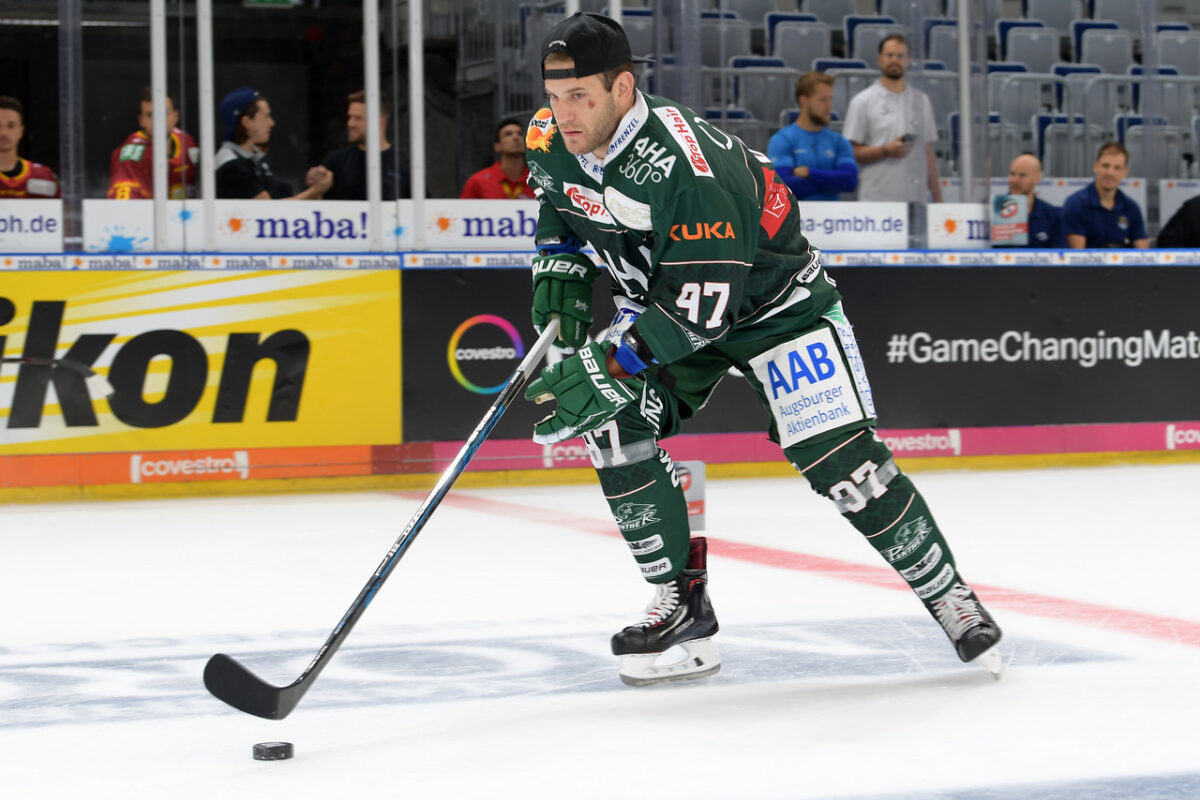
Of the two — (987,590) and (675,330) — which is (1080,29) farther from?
(675,330)

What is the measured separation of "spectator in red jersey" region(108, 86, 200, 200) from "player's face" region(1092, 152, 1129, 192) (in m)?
4.79

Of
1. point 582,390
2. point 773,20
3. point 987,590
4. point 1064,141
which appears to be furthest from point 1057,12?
point 582,390

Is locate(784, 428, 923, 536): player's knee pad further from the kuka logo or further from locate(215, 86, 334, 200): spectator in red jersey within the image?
locate(215, 86, 334, 200): spectator in red jersey

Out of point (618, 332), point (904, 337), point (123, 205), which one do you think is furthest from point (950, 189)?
point (618, 332)

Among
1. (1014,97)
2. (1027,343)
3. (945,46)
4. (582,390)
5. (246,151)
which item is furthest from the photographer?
(1014,97)

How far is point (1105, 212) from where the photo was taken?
26.8 feet

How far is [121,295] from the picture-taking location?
6.74 metres

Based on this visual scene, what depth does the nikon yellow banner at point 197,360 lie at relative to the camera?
260 inches

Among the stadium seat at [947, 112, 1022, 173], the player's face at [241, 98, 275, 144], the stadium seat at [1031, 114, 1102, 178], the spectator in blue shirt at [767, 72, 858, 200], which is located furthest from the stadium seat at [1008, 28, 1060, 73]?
the player's face at [241, 98, 275, 144]

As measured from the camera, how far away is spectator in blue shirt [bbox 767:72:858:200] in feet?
25.2

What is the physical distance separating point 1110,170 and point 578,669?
609cm

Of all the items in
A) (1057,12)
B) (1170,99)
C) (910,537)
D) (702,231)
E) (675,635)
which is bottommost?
(675,635)

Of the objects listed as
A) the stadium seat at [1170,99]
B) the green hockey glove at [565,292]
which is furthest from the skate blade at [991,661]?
the stadium seat at [1170,99]

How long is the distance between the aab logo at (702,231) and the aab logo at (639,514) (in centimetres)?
61
